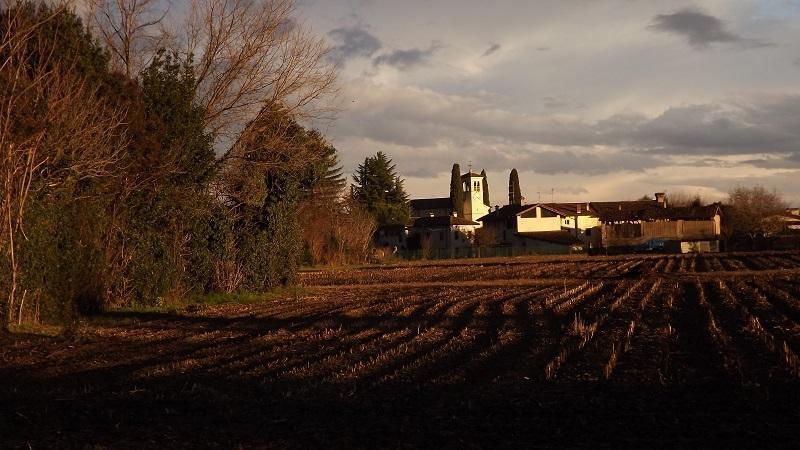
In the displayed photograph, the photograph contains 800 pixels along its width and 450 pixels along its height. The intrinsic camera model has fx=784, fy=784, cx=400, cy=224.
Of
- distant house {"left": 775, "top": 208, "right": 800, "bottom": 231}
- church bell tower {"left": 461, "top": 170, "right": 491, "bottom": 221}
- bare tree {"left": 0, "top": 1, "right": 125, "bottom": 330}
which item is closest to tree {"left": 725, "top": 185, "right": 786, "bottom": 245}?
distant house {"left": 775, "top": 208, "right": 800, "bottom": 231}

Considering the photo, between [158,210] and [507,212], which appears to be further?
[507,212]

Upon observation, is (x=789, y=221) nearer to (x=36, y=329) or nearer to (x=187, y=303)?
(x=187, y=303)

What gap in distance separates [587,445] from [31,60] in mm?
18336

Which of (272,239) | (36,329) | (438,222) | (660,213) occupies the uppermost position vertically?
(660,213)

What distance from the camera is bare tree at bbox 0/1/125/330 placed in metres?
16.9

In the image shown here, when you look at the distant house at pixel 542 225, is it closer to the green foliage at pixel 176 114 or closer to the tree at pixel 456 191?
the tree at pixel 456 191

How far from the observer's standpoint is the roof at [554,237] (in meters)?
86.8

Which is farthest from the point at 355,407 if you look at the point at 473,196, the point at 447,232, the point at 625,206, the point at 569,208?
the point at 473,196

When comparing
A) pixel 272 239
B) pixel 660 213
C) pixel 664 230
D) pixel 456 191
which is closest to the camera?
pixel 272 239

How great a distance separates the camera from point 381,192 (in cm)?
9969

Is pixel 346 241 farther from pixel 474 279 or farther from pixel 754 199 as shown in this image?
pixel 754 199

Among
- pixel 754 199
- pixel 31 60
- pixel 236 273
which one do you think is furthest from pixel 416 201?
pixel 31 60

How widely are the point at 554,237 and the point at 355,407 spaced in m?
83.5

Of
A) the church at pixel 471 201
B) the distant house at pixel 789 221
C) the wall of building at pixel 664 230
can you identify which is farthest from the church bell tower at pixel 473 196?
the distant house at pixel 789 221
